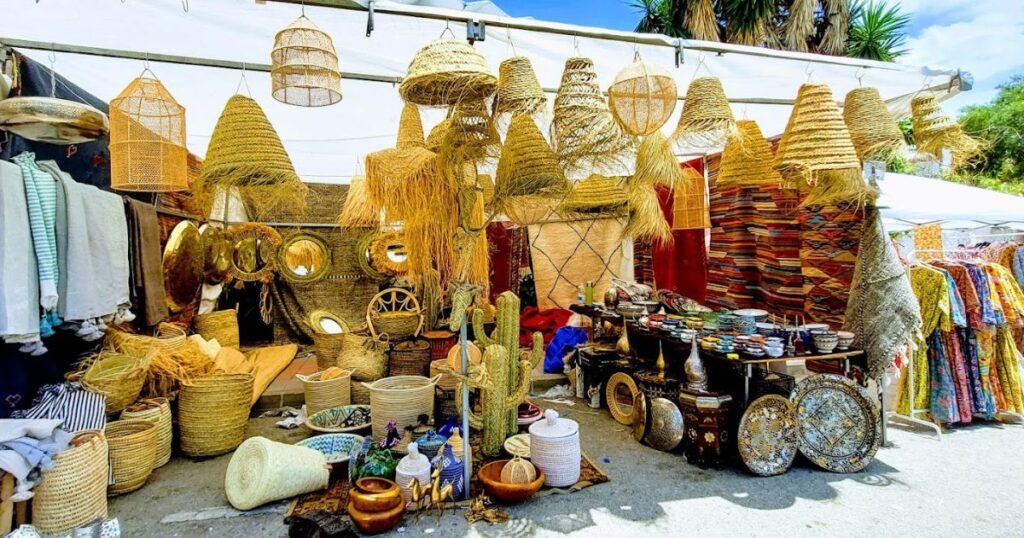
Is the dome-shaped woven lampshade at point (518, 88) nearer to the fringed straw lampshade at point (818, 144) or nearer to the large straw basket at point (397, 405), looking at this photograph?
the fringed straw lampshade at point (818, 144)

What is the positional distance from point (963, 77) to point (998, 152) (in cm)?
1581

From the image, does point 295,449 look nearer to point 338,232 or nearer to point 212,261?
point 212,261

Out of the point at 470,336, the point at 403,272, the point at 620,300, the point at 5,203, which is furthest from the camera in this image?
the point at 403,272

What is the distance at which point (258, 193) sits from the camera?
11.2 feet

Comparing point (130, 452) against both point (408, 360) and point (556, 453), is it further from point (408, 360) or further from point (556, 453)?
point (556, 453)

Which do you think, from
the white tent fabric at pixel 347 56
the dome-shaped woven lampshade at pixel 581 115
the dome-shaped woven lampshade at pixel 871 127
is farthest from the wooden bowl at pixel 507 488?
the dome-shaped woven lampshade at pixel 871 127

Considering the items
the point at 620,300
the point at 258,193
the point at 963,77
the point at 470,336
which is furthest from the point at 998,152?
the point at 258,193

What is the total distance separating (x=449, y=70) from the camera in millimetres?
1979

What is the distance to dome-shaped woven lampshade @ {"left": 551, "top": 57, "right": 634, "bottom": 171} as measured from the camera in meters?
2.43

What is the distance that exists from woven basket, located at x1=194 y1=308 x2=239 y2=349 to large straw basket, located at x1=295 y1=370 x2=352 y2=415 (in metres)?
1.83

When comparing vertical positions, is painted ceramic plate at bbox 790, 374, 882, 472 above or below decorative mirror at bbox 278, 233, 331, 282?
below

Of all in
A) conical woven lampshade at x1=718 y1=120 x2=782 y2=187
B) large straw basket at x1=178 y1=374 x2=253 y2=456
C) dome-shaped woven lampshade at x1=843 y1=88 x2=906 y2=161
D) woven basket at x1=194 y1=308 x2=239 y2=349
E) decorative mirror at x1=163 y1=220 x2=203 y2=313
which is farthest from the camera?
woven basket at x1=194 y1=308 x2=239 y2=349

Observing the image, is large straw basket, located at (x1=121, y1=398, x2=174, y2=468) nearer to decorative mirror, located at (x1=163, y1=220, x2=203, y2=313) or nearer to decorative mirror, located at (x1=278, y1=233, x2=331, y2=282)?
decorative mirror, located at (x1=163, y1=220, x2=203, y2=313)

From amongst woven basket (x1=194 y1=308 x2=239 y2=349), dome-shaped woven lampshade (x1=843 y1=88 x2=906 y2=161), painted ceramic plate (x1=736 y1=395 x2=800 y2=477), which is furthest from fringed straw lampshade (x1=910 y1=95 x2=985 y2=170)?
woven basket (x1=194 y1=308 x2=239 y2=349)
